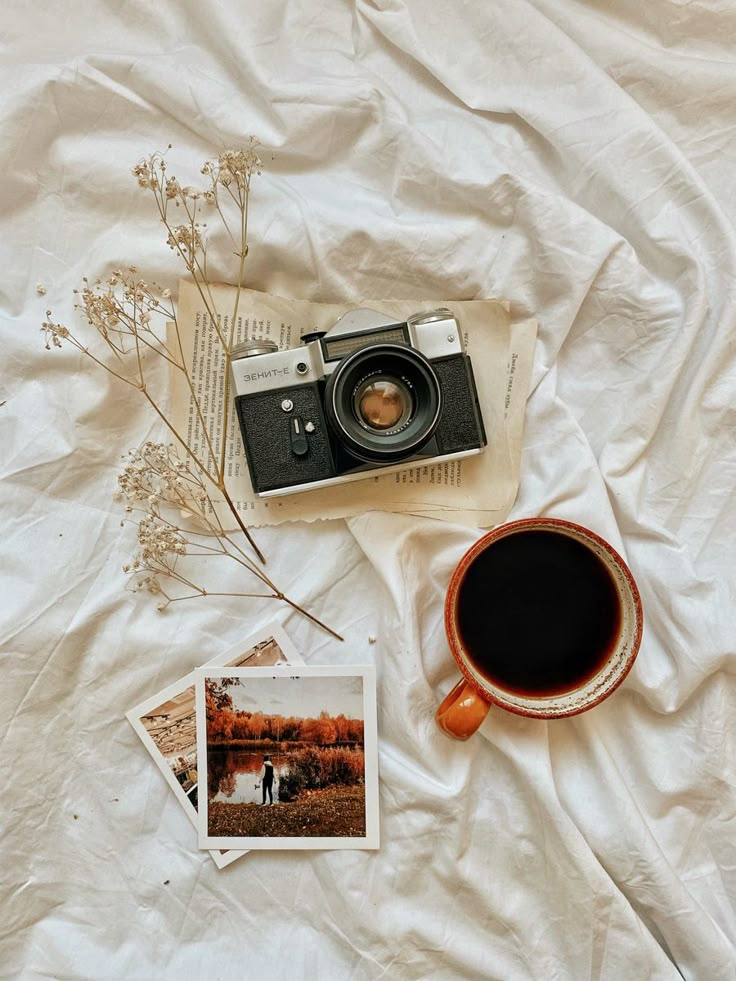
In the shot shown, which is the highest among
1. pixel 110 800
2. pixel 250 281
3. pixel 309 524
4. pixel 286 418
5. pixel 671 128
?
pixel 671 128

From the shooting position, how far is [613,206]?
0.88 metres

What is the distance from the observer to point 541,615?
821 millimetres

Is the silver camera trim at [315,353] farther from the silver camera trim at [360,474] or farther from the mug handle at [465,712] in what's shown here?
the mug handle at [465,712]

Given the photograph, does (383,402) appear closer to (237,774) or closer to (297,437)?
(297,437)

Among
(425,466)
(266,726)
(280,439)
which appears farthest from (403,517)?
(266,726)

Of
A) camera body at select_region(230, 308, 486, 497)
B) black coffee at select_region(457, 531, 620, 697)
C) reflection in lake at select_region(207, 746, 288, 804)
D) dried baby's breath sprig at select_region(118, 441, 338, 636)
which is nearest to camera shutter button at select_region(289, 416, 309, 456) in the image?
camera body at select_region(230, 308, 486, 497)

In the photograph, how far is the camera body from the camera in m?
0.82

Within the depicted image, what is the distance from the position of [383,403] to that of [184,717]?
415 millimetres

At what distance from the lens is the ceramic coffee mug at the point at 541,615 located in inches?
32.0

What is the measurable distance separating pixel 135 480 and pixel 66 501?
0.09 m

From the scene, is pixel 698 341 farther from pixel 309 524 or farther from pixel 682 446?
pixel 309 524

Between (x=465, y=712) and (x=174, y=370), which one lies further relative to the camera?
(x=174, y=370)

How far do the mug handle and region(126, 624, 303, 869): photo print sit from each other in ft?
0.59

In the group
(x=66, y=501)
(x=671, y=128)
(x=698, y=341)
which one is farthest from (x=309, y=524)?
(x=671, y=128)
